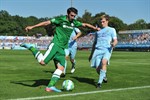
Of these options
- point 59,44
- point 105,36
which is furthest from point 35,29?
point 59,44

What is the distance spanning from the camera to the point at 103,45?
1070 centimetres

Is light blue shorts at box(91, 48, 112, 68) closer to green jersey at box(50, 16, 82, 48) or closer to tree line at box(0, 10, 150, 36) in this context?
green jersey at box(50, 16, 82, 48)

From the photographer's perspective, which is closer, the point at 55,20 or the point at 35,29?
the point at 55,20

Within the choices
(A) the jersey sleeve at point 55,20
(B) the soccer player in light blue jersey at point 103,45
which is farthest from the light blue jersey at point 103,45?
(A) the jersey sleeve at point 55,20

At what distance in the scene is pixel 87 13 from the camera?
148 m

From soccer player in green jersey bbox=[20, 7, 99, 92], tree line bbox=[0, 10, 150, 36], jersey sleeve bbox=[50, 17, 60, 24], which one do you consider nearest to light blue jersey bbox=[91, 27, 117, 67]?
soccer player in green jersey bbox=[20, 7, 99, 92]

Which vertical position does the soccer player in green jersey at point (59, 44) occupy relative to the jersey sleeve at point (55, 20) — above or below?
below

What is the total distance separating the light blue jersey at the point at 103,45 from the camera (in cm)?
1062

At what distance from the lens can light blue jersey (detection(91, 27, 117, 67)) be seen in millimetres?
10625

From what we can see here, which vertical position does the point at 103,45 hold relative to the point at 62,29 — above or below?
below

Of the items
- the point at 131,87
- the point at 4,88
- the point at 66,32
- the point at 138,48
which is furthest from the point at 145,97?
the point at 138,48

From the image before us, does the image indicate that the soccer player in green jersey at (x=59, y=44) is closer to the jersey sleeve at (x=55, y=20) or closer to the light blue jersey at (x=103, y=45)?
the jersey sleeve at (x=55, y=20)

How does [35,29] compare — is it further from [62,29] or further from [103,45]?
[62,29]

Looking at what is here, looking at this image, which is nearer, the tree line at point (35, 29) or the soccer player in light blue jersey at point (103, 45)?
the soccer player in light blue jersey at point (103, 45)
